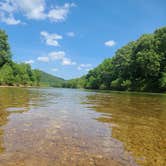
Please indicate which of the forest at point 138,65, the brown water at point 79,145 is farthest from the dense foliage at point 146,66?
the brown water at point 79,145

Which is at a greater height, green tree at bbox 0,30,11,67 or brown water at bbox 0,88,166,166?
green tree at bbox 0,30,11,67

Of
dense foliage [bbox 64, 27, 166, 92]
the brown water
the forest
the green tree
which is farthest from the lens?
the green tree

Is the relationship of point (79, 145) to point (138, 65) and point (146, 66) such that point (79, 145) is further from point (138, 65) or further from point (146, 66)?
point (138, 65)

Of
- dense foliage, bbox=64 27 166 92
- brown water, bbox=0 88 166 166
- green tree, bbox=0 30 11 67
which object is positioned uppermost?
green tree, bbox=0 30 11 67

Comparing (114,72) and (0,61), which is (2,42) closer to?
(0,61)

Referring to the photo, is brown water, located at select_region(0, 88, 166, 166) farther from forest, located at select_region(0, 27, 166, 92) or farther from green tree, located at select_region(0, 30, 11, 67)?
green tree, located at select_region(0, 30, 11, 67)

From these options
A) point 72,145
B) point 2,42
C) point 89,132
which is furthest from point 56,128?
point 2,42

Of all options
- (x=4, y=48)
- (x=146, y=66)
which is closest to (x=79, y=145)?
(x=146, y=66)

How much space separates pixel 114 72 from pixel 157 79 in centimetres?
2000

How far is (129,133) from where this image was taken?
15.8 feet

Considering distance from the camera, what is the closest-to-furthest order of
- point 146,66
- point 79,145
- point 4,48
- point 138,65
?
point 79,145
point 146,66
point 138,65
point 4,48

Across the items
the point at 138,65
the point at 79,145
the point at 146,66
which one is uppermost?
the point at 138,65

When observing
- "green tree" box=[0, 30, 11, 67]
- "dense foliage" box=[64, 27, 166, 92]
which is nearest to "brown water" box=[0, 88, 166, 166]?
"dense foliage" box=[64, 27, 166, 92]

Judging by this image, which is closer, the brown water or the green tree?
the brown water
